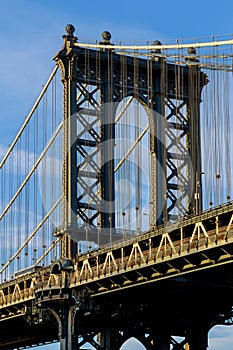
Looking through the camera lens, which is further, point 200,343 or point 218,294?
point 200,343

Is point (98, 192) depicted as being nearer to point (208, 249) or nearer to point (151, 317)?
point (151, 317)

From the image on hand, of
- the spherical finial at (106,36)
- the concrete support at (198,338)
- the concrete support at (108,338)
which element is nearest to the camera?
the concrete support at (108,338)

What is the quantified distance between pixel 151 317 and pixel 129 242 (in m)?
14.9

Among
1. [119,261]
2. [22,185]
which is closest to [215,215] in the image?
[119,261]

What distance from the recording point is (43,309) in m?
80.2

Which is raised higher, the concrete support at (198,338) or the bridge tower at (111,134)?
the bridge tower at (111,134)

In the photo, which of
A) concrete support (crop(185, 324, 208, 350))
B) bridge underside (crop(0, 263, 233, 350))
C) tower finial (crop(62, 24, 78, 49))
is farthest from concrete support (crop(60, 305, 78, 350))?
tower finial (crop(62, 24, 78, 49))

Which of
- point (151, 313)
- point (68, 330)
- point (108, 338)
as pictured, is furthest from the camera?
point (151, 313)

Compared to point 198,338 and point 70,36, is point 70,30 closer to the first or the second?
point 70,36

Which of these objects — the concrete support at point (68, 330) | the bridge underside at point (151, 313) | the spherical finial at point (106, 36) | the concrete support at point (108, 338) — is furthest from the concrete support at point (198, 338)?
the spherical finial at point (106, 36)

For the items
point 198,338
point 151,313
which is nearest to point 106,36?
point 151,313

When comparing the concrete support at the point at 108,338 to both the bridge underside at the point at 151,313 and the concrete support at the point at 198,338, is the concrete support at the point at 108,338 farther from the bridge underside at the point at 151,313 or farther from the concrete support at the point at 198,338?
the concrete support at the point at 198,338

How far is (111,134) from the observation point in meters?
83.1

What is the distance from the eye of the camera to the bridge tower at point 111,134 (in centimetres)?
8094
